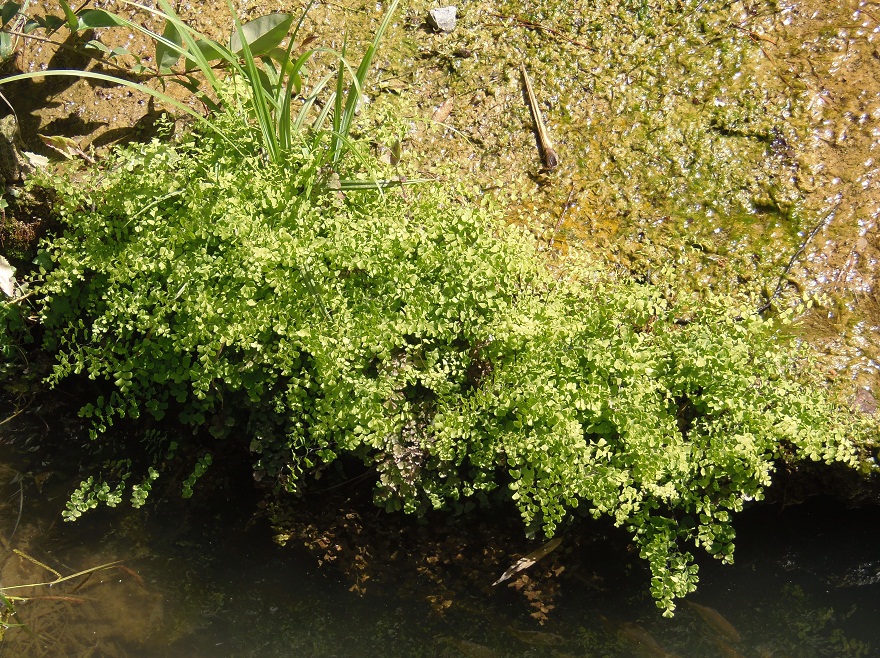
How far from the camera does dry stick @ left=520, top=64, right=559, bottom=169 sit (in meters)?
3.66

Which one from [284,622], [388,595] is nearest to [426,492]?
[388,595]

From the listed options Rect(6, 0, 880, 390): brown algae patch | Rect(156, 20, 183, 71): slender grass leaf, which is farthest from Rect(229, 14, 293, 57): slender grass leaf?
Rect(6, 0, 880, 390): brown algae patch

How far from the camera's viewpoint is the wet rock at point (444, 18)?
3.86 meters

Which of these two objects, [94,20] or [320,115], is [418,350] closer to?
[320,115]

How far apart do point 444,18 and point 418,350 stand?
1825mm

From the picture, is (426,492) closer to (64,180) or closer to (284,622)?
(284,622)

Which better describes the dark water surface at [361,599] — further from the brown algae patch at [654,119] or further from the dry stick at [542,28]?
the dry stick at [542,28]

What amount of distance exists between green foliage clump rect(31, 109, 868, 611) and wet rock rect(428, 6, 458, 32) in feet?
3.99

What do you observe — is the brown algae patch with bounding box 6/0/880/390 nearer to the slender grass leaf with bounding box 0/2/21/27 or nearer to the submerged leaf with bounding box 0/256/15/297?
the slender grass leaf with bounding box 0/2/21/27

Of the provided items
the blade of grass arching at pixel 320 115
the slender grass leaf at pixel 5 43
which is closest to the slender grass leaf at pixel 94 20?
the slender grass leaf at pixel 5 43

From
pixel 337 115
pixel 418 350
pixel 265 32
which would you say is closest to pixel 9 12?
pixel 265 32

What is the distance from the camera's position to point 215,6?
12.6 feet

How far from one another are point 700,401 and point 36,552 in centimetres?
266

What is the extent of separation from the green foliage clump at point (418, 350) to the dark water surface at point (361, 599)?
41 cm
